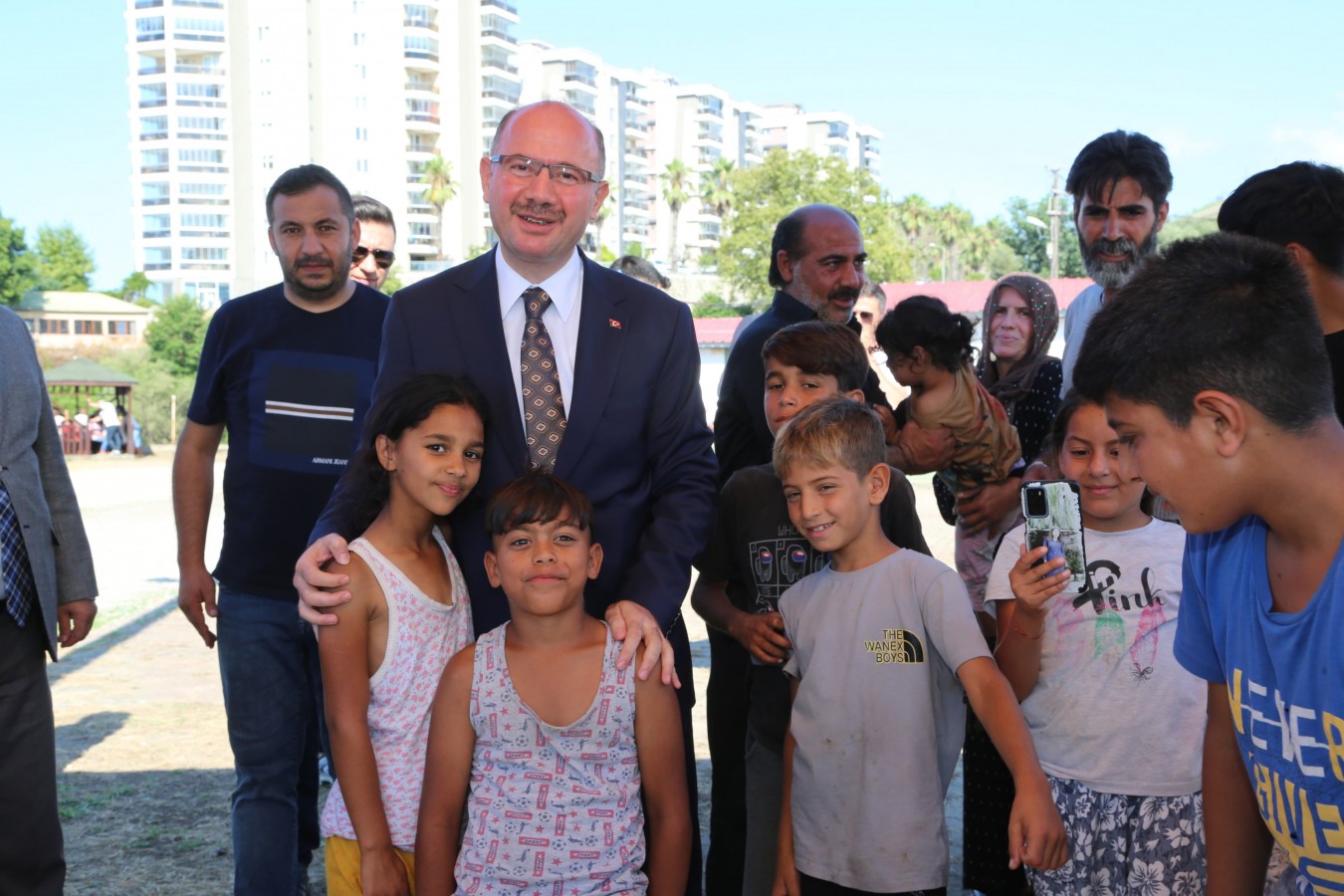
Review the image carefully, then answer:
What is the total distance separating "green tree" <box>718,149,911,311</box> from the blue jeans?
52141mm

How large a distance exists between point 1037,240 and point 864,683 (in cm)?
6953

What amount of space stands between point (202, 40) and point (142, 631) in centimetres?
9109

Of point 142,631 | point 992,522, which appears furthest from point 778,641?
point 142,631

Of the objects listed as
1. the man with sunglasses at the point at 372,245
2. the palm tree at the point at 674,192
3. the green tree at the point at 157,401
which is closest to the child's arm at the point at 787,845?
the man with sunglasses at the point at 372,245

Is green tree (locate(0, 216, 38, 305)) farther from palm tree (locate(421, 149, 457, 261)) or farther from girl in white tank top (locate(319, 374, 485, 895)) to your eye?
girl in white tank top (locate(319, 374, 485, 895))

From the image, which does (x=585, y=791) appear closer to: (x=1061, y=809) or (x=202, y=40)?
(x=1061, y=809)

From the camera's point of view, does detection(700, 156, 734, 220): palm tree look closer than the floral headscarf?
No

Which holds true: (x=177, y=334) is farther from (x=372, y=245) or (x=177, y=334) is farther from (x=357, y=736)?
(x=357, y=736)

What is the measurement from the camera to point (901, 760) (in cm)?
305

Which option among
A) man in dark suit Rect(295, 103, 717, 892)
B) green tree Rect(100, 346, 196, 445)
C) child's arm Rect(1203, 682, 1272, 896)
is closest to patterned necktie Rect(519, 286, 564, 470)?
man in dark suit Rect(295, 103, 717, 892)

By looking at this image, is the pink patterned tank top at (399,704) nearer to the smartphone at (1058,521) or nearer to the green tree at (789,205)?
the smartphone at (1058,521)

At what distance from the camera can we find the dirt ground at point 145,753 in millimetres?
4961

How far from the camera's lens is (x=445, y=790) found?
2.88 m

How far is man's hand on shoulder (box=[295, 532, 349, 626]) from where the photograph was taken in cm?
293
